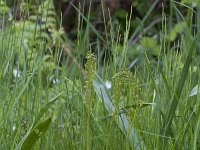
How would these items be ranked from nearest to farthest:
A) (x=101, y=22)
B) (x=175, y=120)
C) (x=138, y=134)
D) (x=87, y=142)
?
(x=87, y=142)
(x=138, y=134)
(x=175, y=120)
(x=101, y=22)

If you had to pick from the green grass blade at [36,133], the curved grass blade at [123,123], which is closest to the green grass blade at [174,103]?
the curved grass blade at [123,123]

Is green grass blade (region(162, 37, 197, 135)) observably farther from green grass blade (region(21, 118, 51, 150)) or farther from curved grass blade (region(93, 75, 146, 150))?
green grass blade (region(21, 118, 51, 150))

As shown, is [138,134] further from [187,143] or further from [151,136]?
[187,143]

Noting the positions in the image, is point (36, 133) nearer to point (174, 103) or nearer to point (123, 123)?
point (123, 123)

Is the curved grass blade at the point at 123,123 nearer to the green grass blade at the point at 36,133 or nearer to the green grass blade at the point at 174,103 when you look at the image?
the green grass blade at the point at 174,103

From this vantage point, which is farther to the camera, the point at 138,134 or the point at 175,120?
the point at 175,120

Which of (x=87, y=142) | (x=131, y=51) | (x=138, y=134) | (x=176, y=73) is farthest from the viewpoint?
(x=131, y=51)

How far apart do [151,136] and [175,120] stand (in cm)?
11

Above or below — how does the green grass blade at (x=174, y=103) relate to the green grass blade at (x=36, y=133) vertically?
above

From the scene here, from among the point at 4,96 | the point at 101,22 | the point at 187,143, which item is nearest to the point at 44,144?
the point at 4,96

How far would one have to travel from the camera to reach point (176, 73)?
5.38ft

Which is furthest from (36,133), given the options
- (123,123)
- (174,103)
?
(174,103)

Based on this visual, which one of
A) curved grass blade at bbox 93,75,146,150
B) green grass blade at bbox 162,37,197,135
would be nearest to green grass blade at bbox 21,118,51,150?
curved grass blade at bbox 93,75,146,150

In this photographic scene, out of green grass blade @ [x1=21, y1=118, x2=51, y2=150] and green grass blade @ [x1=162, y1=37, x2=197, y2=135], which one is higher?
green grass blade @ [x1=162, y1=37, x2=197, y2=135]
